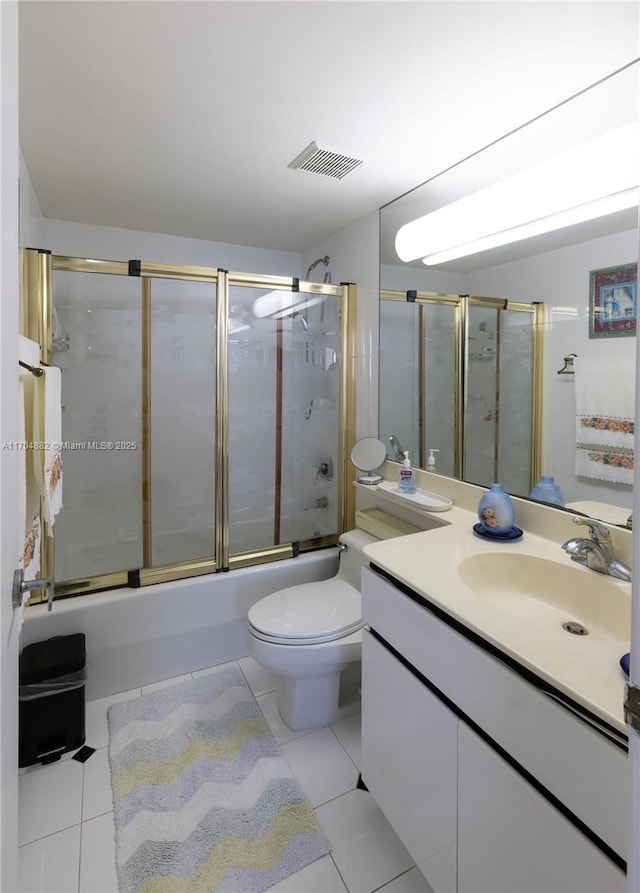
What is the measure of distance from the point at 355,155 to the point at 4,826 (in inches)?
81.8

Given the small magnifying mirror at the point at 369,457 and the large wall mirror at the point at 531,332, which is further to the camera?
the small magnifying mirror at the point at 369,457

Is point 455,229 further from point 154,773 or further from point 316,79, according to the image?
point 154,773

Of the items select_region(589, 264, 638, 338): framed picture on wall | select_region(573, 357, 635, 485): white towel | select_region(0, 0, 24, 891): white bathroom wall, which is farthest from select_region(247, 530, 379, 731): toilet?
select_region(589, 264, 638, 338): framed picture on wall

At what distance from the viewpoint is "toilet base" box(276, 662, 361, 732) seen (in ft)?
5.60

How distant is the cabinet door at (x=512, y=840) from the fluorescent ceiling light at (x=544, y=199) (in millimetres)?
1397

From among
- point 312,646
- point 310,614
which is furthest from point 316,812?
point 310,614

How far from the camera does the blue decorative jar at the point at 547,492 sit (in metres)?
1.40

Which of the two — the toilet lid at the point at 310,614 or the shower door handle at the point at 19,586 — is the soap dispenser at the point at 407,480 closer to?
the toilet lid at the point at 310,614

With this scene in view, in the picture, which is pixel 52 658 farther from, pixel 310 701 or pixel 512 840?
pixel 512 840

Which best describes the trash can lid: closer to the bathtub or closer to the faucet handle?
the bathtub

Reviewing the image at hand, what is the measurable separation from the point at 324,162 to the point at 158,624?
82.0 inches

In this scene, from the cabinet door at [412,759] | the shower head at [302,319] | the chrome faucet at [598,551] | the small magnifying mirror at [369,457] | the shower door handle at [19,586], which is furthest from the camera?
the shower head at [302,319]

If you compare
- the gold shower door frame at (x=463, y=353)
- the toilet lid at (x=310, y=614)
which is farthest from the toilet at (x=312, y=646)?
the gold shower door frame at (x=463, y=353)

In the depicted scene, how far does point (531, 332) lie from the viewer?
1.46 meters
